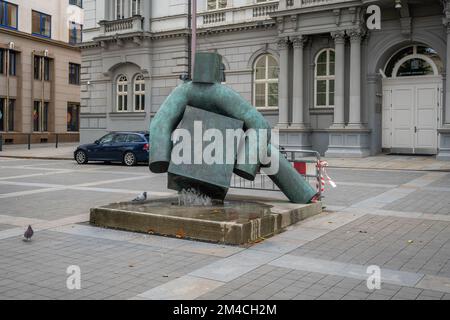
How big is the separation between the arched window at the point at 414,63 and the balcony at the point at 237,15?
20.4 ft

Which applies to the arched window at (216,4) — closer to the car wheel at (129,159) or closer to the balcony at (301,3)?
the balcony at (301,3)

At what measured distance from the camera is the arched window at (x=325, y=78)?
25.5 metres

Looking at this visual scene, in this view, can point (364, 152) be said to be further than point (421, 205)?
Yes

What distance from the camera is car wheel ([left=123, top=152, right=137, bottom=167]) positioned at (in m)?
22.6

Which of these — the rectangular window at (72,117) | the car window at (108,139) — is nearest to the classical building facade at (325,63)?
the car window at (108,139)

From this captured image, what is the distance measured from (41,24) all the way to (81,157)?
24.5 metres

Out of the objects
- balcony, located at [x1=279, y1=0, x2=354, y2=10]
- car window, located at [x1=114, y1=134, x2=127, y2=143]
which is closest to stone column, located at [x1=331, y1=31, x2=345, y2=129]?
balcony, located at [x1=279, y1=0, x2=354, y2=10]

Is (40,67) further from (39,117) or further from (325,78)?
(325,78)

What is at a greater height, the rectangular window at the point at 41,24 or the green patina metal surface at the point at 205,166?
the rectangular window at the point at 41,24

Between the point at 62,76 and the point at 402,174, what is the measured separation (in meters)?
35.7

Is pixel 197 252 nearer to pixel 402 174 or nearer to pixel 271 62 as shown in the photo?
pixel 402 174

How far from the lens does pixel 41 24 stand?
4412 centimetres

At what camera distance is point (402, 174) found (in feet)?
58.4
